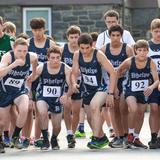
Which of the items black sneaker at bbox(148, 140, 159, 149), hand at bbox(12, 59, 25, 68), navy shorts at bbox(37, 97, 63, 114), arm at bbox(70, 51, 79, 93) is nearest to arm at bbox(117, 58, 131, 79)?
arm at bbox(70, 51, 79, 93)

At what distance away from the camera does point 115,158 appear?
10266 mm

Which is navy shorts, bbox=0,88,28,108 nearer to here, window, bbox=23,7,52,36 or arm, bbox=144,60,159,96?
arm, bbox=144,60,159,96

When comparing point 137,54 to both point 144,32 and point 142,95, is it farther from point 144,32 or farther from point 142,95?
point 144,32

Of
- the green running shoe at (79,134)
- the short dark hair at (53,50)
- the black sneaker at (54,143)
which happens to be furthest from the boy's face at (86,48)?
the green running shoe at (79,134)

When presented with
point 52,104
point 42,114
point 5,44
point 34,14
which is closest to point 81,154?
point 42,114

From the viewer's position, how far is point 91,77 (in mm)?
11453

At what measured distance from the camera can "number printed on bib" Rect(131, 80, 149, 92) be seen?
37.6ft

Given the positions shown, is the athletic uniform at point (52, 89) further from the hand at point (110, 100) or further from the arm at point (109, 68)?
the hand at point (110, 100)

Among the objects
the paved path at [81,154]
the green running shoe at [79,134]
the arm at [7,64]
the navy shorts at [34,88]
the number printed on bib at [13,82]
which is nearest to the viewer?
the paved path at [81,154]

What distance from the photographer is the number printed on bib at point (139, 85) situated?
11.4 metres

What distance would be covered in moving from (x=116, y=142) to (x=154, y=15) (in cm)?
1549

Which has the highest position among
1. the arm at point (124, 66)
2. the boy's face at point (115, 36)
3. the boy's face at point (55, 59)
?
the boy's face at point (115, 36)

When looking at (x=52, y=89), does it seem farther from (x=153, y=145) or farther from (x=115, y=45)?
(x=153, y=145)

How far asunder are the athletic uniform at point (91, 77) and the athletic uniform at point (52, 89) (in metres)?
0.30
